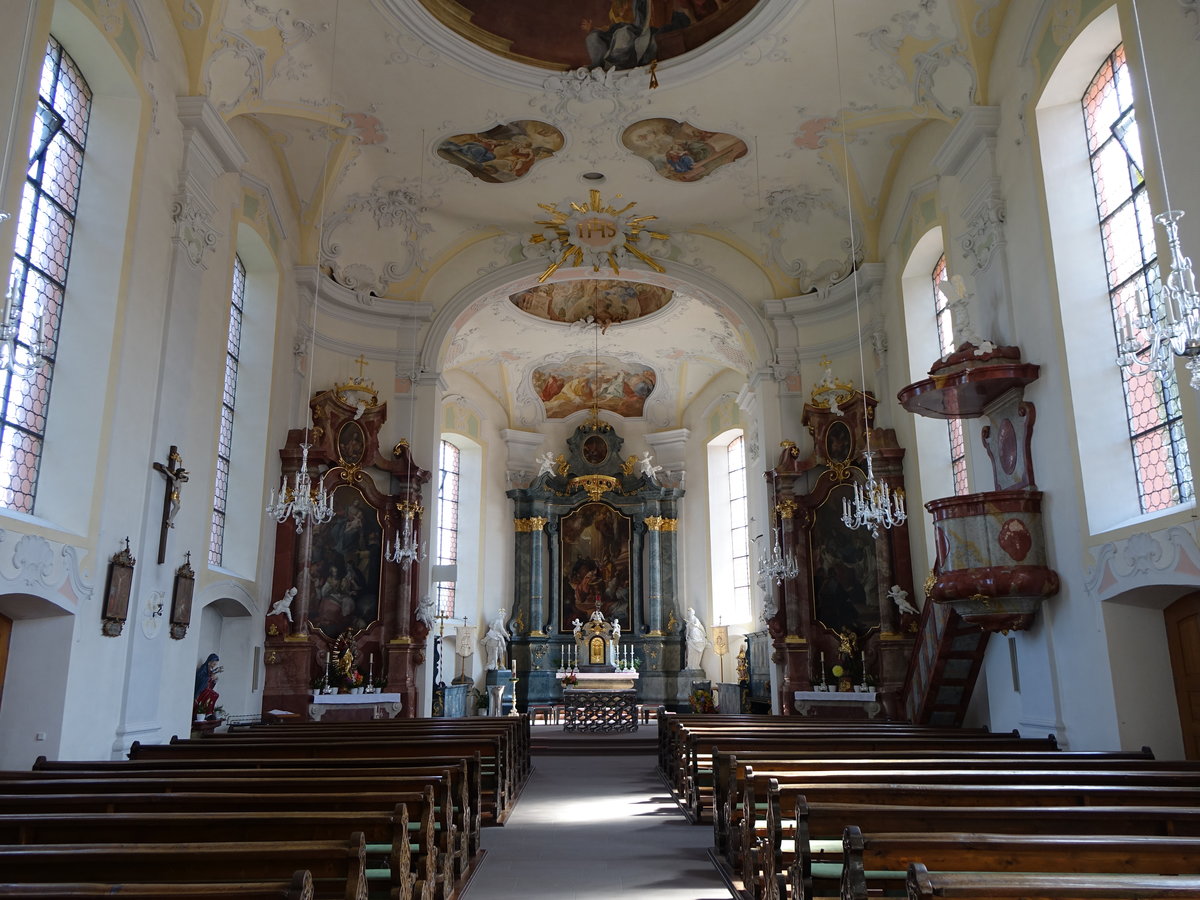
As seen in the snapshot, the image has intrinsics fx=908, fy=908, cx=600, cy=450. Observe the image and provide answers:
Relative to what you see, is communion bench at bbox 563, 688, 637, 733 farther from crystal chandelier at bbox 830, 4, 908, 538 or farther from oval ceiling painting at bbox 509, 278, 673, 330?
oval ceiling painting at bbox 509, 278, 673, 330

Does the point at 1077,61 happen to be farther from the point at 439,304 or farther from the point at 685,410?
the point at 685,410

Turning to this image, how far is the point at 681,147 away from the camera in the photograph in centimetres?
1434

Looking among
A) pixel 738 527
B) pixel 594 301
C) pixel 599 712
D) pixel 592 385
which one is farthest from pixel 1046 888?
pixel 592 385

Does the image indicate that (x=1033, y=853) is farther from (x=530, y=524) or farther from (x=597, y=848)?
(x=530, y=524)

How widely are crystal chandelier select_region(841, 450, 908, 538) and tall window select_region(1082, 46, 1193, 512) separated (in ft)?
9.01

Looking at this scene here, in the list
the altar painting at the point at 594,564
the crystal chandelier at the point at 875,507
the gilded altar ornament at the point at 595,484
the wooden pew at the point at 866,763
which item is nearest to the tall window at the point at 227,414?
the wooden pew at the point at 866,763

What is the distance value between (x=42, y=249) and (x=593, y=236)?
10.0 meters

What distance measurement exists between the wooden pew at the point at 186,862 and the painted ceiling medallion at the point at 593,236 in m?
13.8

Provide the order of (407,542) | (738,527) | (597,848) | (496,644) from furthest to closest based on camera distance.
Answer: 1. (738,527)
2. (496,644)
3. (407,542)
4. (597,848)

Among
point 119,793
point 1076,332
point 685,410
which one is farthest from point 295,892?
point 685,410

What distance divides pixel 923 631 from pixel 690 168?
817 centimetres

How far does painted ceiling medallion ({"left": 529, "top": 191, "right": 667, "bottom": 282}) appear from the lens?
52.9 ft

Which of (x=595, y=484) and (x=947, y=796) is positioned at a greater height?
(x=595, y=484)

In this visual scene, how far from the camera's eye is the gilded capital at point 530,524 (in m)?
23.1
